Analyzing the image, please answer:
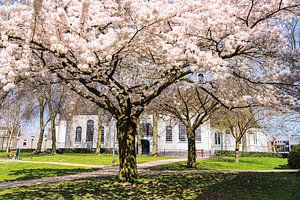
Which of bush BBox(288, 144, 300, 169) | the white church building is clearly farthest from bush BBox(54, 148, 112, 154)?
bush BBox(288, 144, 300, 169)

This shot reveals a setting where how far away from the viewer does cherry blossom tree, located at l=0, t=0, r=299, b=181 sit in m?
7.28

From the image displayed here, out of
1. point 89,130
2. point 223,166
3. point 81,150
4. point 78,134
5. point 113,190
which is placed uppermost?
point 89,130

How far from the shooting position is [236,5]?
27.4ft

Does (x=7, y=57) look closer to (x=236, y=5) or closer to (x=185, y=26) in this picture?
(x=185, y=26)

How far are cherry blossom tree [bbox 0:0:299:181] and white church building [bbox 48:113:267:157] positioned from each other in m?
28.5

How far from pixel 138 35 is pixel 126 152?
14.2ft

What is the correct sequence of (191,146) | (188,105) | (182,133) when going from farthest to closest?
(182,133) → (188,105) → (191,146)

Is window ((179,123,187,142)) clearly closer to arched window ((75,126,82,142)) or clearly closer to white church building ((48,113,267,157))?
white church building ((48,113,267,157))

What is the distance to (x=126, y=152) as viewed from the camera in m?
9.79

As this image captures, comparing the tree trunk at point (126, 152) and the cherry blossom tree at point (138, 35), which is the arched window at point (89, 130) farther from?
the cherry blossom tree at point (138, 35)

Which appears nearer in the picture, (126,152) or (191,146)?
(126,152)

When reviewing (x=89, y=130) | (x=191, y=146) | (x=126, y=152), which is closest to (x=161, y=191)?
(x=126, y=152)

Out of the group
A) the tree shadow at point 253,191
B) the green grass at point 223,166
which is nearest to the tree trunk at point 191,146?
the green grass at point 223,166

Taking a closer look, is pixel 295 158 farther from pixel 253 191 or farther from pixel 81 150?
pixel 81 150
